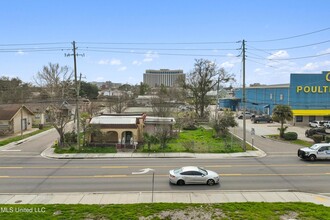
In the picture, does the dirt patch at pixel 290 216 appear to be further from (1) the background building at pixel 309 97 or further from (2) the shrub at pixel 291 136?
(1) the background building at pixel 309 97

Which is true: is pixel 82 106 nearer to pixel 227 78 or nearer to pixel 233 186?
pixel 227 78

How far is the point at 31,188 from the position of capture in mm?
21094

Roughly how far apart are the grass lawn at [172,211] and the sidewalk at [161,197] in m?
1.28

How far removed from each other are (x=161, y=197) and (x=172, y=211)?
318 centimetres

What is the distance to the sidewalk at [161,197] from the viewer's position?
18109 millimetres

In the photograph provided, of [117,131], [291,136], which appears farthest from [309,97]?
[117,131]

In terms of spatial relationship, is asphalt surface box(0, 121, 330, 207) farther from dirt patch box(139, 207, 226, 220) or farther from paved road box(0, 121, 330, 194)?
dirt patch box(139, 207, 226, 220)

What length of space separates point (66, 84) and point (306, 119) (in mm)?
48019

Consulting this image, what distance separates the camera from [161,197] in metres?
19.0

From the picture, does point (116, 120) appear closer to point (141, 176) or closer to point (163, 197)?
point (141, 176)

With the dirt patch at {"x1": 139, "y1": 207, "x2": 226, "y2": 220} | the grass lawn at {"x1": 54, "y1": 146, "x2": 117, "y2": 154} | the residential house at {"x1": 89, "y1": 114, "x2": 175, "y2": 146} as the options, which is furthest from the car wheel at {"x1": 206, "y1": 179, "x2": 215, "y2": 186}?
the residential house at {"x1": 89, "y1": 114, "x2": 175, "y2": 146}

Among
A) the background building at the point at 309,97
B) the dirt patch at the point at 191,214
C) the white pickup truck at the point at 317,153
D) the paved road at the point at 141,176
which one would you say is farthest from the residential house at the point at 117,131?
the background building at the point at 309,97

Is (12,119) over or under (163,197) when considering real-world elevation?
over

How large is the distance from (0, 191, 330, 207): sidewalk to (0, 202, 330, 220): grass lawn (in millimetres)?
1280
